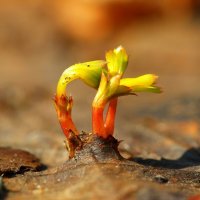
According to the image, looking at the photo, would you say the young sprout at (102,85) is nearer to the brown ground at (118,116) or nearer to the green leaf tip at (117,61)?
the green leaf tip at (117,61)

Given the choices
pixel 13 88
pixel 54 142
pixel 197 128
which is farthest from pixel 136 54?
pixel 54 142

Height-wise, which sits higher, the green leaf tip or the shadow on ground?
the green leaf tip

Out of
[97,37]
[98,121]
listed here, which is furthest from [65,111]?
[97,37]

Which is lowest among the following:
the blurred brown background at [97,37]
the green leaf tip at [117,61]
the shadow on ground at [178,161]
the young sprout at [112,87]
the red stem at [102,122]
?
the shadow on ground at [178,161]

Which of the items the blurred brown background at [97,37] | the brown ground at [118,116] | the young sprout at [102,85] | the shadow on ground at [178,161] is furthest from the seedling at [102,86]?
the blurred brown background at [97,37]

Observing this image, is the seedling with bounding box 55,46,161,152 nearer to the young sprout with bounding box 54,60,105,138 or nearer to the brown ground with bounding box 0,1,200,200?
the young sprout with bounding box 54,60,105,138

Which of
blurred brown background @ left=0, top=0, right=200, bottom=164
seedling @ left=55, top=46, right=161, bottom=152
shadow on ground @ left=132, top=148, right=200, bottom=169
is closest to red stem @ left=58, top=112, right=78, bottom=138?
seedling @ left=55, top=46, right=161, bottom=152

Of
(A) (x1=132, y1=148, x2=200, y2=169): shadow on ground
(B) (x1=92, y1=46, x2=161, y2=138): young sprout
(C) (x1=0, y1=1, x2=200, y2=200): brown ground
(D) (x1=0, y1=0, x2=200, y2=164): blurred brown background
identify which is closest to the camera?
(C) (x1=0, y1=1, x2=200, y2=200): brown ground
